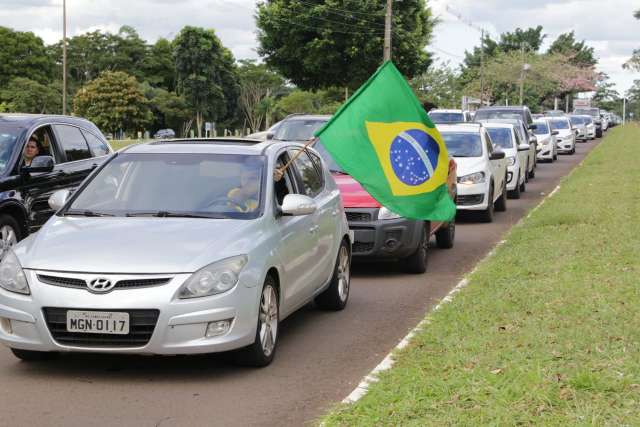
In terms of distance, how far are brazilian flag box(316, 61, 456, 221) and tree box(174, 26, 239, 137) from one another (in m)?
87.7

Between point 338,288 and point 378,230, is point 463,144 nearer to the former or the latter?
point 378,230

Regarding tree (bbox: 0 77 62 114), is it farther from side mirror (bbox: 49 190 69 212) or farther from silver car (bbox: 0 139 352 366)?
silver car (bbox: 0 139 352 366)

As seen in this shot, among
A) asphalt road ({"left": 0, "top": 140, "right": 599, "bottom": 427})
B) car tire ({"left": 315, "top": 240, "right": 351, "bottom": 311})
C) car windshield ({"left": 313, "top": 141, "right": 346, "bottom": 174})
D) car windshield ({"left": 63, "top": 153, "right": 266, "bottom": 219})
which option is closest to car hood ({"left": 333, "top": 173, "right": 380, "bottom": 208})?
car windshield ({"left": 313, "top": 141, "right": 346, "bottom": 174})

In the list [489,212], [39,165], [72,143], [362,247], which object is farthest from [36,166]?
[489,212]

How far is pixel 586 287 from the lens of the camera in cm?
952

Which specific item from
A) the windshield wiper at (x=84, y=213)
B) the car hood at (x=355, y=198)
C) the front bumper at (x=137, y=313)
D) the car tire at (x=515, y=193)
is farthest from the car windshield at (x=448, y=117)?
the front bumper at (x=137, y=313)

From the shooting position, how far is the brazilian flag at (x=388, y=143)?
8.69 metres

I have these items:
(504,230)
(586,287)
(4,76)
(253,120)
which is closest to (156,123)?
(253,120)

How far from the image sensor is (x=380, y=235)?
37.6ft

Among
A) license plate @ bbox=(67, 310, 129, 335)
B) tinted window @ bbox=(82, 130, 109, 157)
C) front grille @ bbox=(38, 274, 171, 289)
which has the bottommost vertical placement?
license plate @ bbox=(67, 310, 129, 335)

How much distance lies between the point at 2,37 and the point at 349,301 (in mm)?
→ 82661

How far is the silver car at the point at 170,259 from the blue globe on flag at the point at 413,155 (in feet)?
2.73

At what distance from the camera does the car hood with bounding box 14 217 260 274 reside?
6707mm

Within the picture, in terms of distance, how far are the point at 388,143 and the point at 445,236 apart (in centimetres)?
568
